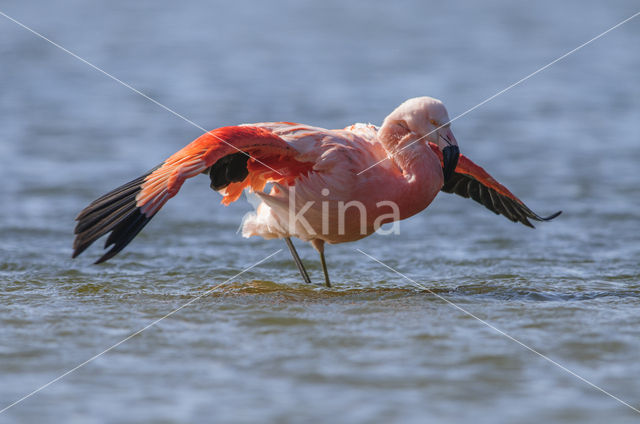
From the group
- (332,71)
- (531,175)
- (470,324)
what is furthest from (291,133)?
(332,71)

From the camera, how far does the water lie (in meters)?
4.85

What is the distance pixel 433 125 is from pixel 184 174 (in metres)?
2.03

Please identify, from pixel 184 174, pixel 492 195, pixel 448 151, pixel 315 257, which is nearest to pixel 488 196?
pixel 492 195

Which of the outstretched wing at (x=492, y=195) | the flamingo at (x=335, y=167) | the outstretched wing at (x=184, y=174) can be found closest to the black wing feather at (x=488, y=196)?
the outstretched wing at (x=492, y=195)

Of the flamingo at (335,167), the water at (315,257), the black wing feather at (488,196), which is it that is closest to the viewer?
the water at (315,257)

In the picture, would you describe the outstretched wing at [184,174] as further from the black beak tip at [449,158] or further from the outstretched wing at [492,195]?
the outstretched wing at [492,195]

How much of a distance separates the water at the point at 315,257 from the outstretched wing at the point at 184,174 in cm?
71

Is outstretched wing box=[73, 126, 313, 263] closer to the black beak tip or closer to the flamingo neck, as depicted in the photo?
the flamingo neck

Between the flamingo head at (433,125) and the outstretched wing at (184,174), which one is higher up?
the flamingo head at (433,125)

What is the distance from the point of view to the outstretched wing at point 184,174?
600 centimetres

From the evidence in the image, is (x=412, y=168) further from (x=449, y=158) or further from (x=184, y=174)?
(x=184, y=174)

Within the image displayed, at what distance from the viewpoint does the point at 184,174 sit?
20.1 feet

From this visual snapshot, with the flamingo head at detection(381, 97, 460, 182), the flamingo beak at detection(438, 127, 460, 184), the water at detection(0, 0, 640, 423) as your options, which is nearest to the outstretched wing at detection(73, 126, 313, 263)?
the water at detection(0, 0, 640, 423)

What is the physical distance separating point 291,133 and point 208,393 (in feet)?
8.99
